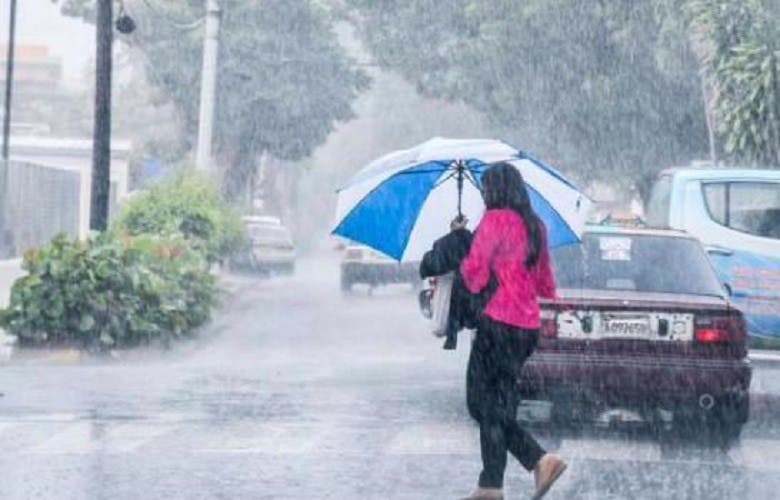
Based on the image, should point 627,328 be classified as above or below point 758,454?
above

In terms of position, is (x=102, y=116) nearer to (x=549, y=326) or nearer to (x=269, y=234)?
(x=549, y=326)

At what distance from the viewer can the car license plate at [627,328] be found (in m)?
13.2

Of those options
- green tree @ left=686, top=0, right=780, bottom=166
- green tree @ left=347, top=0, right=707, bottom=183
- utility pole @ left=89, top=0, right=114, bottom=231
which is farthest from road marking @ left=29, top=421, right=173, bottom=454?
green tree @ left=347, top=0, right=707, bottom=183

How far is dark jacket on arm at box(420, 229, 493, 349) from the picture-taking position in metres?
11.1

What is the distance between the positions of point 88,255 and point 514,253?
1176 cm

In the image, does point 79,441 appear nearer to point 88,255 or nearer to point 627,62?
point 88,255

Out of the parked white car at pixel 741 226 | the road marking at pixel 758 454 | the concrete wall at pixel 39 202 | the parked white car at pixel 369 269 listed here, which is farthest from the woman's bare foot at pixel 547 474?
the concrete wall at pixel 39 202

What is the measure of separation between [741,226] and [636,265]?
180 inches

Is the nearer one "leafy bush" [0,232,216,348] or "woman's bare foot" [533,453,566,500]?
"woman's bare foot" [533,453,566,500]

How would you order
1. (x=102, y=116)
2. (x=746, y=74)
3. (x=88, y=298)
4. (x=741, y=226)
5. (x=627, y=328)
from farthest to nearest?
(x=746, y=74), (x=102, y=116), (x=88, y=298), (x=741, y=226), (x=627, y=328)

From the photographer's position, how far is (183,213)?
1351 inches

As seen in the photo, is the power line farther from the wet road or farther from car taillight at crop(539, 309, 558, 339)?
car taillight at crop(539, 309, 558, 339)

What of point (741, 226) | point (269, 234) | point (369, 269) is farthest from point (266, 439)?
point (269, 234)

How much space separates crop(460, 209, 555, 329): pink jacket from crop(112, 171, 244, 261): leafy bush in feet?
70.8
